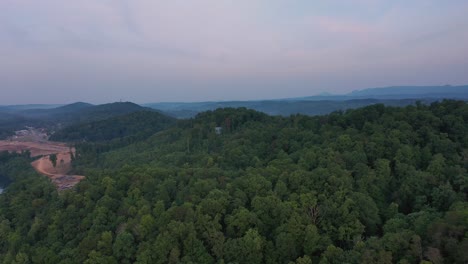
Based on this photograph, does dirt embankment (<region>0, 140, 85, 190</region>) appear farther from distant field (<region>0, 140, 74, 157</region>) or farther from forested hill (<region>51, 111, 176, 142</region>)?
forested hill (<region>51, 111, 176, 142</region>)

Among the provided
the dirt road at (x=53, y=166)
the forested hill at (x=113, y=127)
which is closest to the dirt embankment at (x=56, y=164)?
the dirt road at (x=53, y=166)

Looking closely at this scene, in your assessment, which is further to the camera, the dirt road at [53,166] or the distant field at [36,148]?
the distant field at [36,148]

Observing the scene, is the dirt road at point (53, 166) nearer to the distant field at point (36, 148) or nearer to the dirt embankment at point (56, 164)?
the dirt embankment at point (56, 164)

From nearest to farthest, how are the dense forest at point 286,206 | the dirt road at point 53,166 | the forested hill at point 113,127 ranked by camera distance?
the dense forest at point 286,206, the dirt road at point 53,166, the forested hill at point 113,127

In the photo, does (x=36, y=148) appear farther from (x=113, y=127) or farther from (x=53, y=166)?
(x=53, y=166)

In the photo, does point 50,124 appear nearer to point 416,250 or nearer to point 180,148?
point 180,148

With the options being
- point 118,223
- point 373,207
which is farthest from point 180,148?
point 373,207

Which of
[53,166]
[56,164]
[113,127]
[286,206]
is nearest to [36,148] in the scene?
[113,127]
